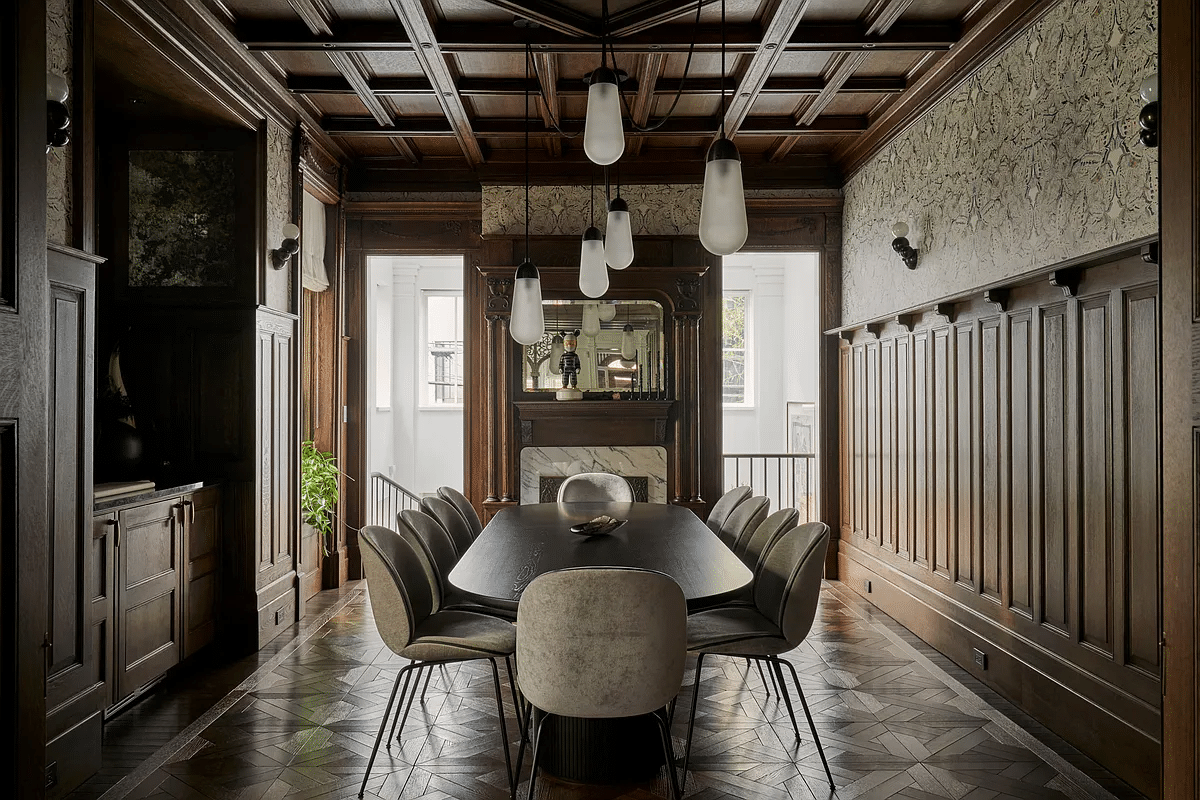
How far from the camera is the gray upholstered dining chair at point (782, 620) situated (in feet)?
9.27

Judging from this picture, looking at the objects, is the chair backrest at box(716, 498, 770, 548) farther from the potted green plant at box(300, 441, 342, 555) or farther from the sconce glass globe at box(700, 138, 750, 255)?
the potted green plant at box(300, 441, 342, 555)

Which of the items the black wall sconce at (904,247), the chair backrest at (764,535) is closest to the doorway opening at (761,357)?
the black wall sconce at (904,247)

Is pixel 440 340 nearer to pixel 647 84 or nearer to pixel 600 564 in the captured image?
pixel 647 84

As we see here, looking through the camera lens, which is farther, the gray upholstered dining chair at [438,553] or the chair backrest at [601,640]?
the gray upholstered dining chair at [438,553]

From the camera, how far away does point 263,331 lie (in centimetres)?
452

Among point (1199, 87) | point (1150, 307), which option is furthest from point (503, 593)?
point (1150, 307)

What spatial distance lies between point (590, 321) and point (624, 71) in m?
1.98

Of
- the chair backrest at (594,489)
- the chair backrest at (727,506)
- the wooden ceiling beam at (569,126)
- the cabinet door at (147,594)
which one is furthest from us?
the wooden ceiling beam at (569,126)

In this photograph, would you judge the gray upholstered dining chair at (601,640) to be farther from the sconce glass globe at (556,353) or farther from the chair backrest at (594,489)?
the sconce glass globe at (556,353)

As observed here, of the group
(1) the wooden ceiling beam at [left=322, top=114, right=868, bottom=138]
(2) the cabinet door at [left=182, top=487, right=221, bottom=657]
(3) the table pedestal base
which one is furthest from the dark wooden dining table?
(1) the wooden ceiling beam at [left=322, top=114, right=868, bottom=138]

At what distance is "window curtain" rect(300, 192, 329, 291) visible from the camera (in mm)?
5641

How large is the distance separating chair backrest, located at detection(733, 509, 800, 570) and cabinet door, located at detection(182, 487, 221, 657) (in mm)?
2667

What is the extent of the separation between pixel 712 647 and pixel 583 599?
0.79m

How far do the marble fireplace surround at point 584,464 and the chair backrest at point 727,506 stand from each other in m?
1.49
